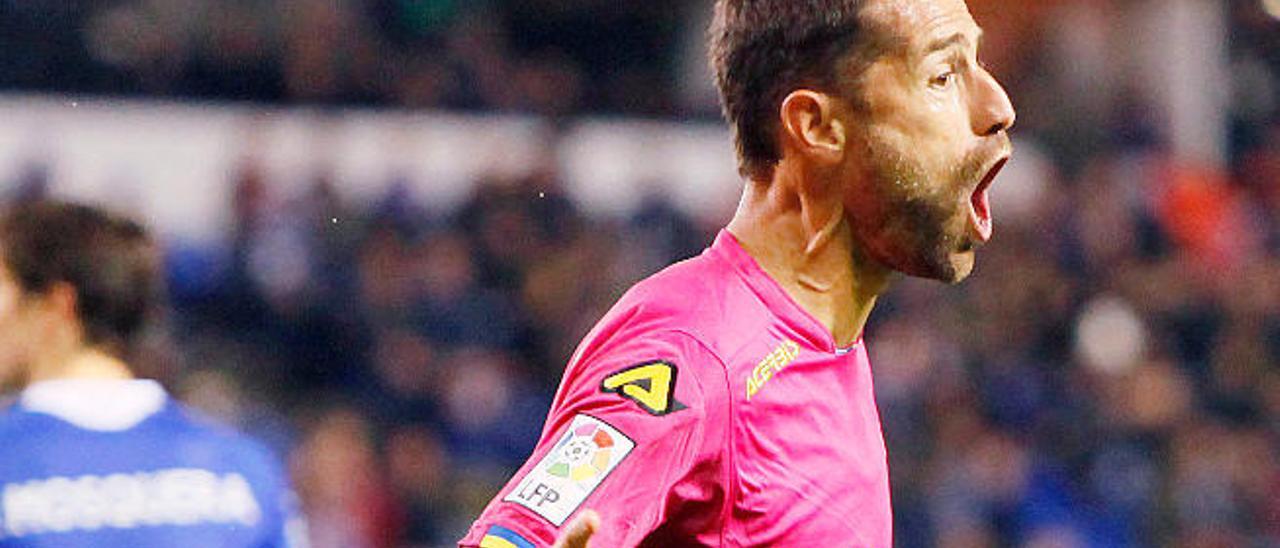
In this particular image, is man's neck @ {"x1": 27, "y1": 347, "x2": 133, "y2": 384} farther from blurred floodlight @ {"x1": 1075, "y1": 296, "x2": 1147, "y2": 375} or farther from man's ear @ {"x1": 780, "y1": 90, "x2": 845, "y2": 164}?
blurred floodlight @ {"x1": 1075, "y1": 296, "x2": 1147, "y2": 375}

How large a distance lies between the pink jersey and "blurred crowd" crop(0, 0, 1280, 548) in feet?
19.1

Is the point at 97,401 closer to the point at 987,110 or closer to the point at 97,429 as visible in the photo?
the point at 97,429

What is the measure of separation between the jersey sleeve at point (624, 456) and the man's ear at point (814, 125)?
40cm

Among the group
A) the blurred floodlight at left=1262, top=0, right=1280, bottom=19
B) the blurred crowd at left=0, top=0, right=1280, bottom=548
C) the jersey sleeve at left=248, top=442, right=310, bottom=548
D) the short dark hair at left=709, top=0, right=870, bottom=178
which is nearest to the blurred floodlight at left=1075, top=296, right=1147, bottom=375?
the blurred crowd at left=0, top=0, right=1280, bottom=548

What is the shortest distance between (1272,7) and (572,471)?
13.4m

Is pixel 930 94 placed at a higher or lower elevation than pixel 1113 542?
higher

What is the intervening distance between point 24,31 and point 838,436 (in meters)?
9.71

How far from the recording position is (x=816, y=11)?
287cm

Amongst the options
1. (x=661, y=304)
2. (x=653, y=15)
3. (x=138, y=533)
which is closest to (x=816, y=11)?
(x=661, y=304)

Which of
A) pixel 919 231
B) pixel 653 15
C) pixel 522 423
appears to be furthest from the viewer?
pixel 653 15

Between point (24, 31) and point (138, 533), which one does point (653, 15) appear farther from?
point (138, 533)

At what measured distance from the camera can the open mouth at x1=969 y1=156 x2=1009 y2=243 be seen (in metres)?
2.93

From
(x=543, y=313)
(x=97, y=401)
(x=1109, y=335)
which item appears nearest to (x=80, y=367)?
(x=97, y=401)

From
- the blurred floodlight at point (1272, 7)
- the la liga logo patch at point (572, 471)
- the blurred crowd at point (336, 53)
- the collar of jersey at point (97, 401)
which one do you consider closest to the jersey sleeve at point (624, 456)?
the la liga logo patch at point (572, 471)
